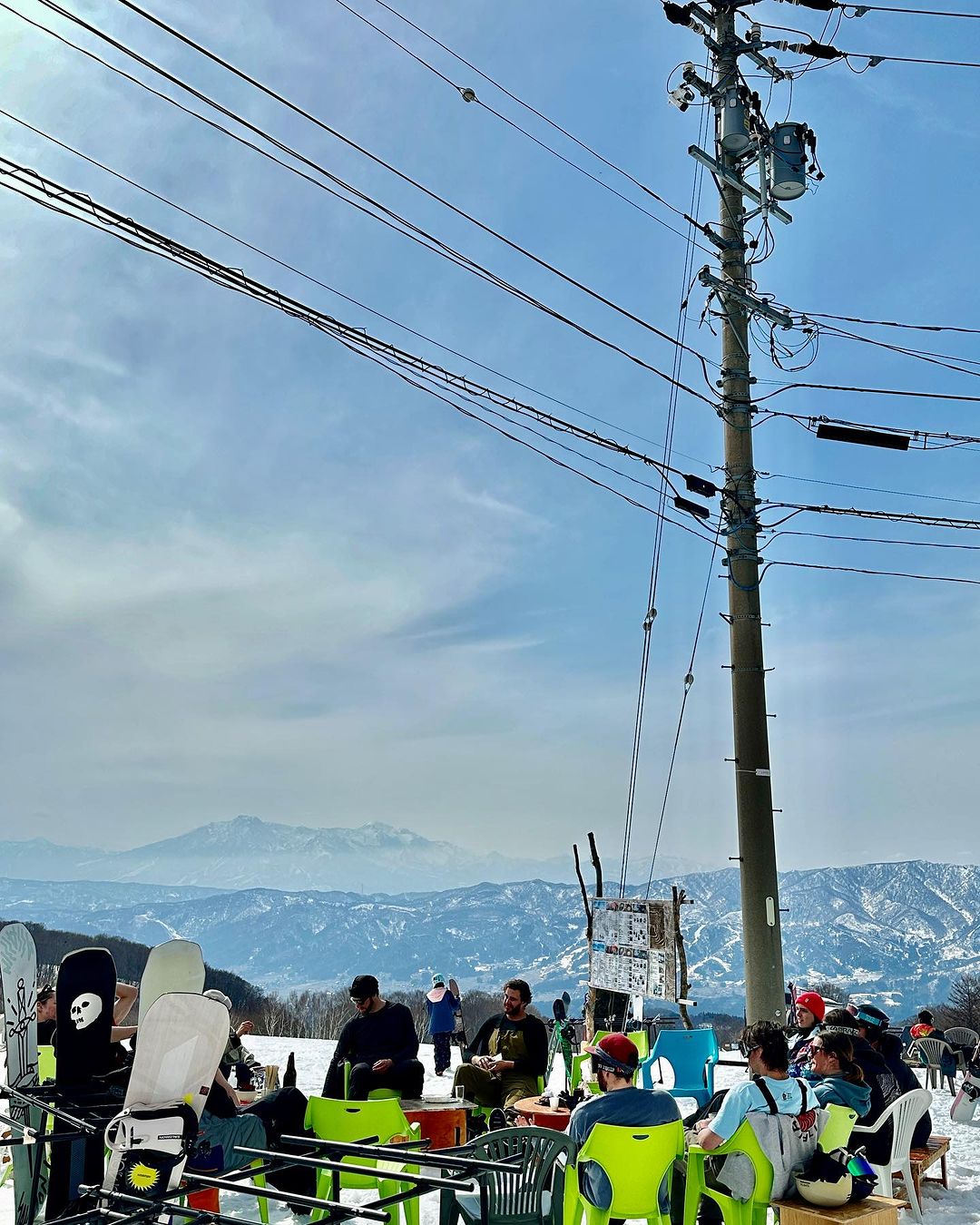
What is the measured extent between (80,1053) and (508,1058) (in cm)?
384

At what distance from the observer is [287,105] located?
654cm

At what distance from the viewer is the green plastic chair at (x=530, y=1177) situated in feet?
16.0

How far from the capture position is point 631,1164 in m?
4.87

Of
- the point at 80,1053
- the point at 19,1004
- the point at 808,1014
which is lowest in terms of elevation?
the point at 808,1014

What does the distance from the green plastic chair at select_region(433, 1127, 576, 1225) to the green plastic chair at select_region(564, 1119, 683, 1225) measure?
0.41ft

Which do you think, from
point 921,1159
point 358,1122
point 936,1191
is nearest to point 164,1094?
point 358,1122

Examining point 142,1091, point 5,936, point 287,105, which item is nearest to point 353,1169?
point 142,1091

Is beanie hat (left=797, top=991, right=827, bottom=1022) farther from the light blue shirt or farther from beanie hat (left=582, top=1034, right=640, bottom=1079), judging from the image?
beanie hat (left=582, top=1034, right=640, bottom=1079)

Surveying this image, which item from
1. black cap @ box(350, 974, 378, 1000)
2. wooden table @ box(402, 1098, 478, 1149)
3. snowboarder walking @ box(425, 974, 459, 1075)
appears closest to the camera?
wooden table @ box(402, 1098, 478, 1149)

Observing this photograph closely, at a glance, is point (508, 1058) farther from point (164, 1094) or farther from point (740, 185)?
point (740, 185)

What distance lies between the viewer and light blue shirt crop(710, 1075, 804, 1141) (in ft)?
16.8

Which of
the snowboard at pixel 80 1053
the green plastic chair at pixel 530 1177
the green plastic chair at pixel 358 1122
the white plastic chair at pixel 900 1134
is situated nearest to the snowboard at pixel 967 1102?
the white plastic chair at pixel 900 1134

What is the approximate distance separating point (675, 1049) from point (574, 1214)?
179 inches

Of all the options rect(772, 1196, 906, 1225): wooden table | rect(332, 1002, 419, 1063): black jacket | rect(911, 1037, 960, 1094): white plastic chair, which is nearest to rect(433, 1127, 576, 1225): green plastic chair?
rect(772, 1196, 906, 1225): wooden table
